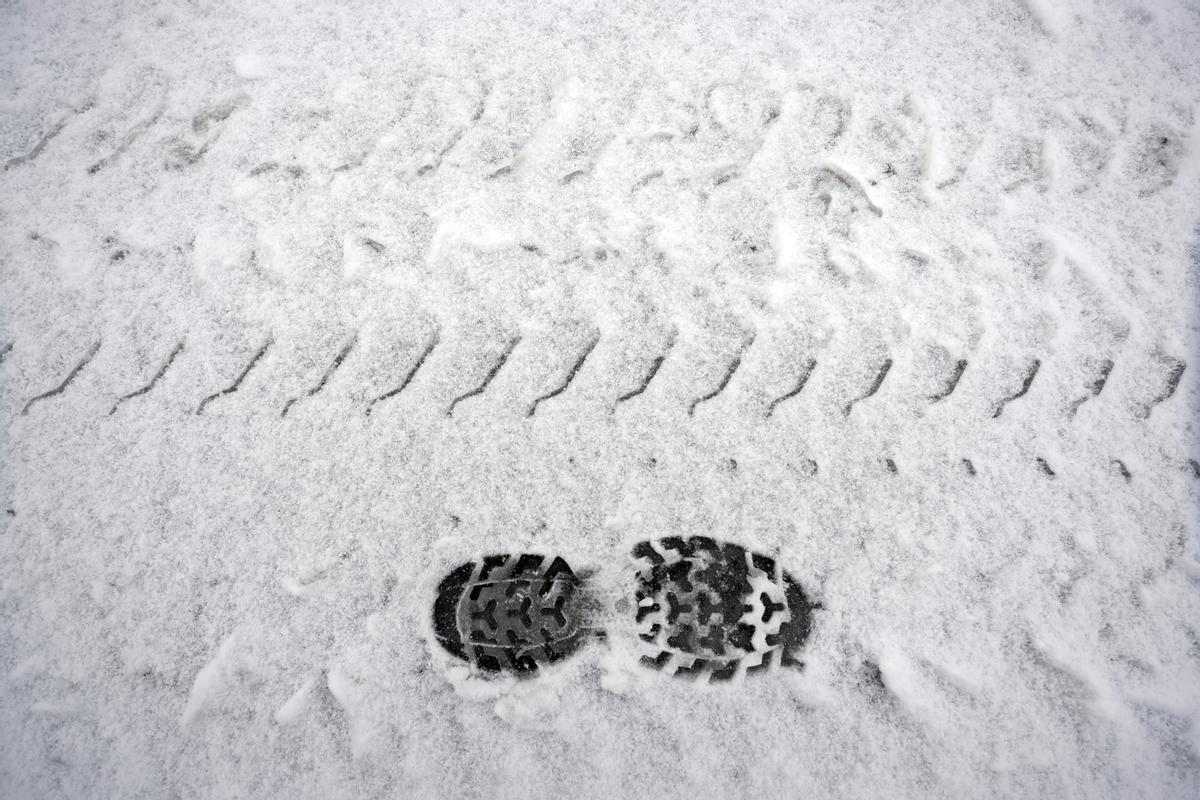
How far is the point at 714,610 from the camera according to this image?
2.93 ft

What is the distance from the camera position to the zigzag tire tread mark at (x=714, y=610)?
2.87 feet

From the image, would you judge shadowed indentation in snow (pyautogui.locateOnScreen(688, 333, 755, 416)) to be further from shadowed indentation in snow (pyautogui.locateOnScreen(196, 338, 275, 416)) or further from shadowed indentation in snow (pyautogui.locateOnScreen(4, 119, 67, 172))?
shadowed indentation in snow (pyautogui.locateOnScreen(4, 119, 67, 172))

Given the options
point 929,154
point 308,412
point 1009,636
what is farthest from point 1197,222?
point 308,412

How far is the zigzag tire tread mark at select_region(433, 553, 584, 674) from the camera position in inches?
34.9

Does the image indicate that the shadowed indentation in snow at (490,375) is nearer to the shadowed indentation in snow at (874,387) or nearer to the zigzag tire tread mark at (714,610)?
the zigzag tire tread mark at (714,610)

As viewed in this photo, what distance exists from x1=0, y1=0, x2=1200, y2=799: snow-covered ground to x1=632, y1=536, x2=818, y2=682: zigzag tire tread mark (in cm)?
3

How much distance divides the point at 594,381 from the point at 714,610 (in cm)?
34

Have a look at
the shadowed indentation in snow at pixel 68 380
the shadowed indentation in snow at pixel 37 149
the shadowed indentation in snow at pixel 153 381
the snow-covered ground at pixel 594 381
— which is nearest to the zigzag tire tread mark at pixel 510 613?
the snow-covered ground at pixel 594 381

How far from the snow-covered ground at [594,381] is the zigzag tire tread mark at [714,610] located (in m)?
0.03

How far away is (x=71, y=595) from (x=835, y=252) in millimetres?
1122

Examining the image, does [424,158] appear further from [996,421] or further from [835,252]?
[996,421]

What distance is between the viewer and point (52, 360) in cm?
105

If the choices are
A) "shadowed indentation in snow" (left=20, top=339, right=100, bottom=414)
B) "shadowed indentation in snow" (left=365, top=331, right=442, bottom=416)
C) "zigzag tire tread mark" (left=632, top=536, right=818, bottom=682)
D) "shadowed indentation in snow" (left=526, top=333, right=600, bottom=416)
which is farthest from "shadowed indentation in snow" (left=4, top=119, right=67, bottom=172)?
"zigzag tire tread mark" (left=632, top=536, right=818, bottom=682)

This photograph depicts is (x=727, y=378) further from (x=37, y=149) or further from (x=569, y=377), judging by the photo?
(x=37, y=149)
